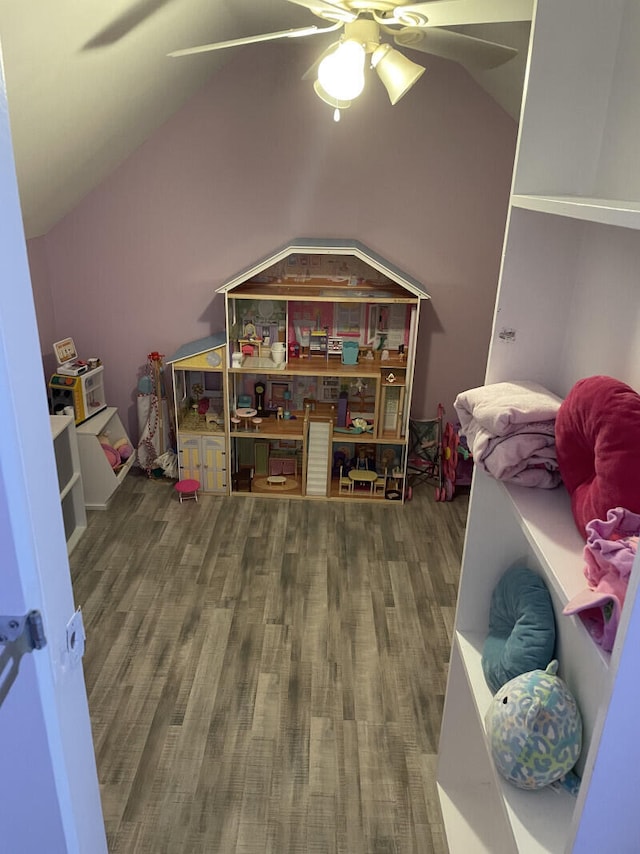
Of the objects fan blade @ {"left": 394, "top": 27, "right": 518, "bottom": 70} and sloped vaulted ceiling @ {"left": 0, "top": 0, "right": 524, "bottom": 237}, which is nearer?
sloped vaulted ceiling @ {"left": 0, "top": 0, "right": 524, "bottom": 237}

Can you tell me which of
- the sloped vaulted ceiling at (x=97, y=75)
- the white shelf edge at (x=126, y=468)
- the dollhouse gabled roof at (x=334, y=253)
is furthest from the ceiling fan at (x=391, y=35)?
the white shelf edge at (x=126, y=468)

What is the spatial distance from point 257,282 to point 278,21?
1.36 metres

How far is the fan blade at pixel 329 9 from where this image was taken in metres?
1.66

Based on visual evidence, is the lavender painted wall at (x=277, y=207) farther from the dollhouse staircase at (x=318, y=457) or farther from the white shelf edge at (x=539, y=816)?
the white shelf edge at (x=539, y=816)

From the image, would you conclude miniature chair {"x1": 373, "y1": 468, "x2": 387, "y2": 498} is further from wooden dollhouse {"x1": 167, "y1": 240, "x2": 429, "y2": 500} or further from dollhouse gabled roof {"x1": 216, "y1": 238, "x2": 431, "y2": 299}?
dollhouse gabled roof {"x1": 216, "y1": 238, "x2": 431, "y2": 299}

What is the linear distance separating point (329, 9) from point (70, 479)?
8.29 ft

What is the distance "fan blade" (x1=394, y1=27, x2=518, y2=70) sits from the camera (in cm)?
185

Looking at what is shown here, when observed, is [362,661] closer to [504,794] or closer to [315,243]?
[504,794]

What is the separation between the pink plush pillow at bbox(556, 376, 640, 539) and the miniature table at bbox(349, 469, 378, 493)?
2.64 metres

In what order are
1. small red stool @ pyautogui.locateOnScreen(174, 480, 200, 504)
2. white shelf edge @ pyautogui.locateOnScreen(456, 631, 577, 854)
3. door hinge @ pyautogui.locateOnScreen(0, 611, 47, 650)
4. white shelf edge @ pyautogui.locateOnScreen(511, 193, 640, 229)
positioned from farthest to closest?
small red stool @ pyautogui.locateOnScreen(174, 480, 200, 504) < white shelf edge @ pyautogui.locateOnScreen(456, 631, 577, 854) < door hinge @ pyautogui.locateOnScreen(0, 611, 47, 650) < white shelf edge @ pyautogui.locateOnScreen(511, 193, 640, 229)

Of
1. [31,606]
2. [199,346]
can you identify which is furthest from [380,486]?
[31,606]

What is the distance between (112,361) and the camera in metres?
4.03

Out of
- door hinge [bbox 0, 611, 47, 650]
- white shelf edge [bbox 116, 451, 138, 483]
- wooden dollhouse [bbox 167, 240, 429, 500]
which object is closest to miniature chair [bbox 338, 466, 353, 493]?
wooden dollhouse [bbox 167, 240, 429, 500]

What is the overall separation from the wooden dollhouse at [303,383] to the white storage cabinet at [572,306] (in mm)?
2108
